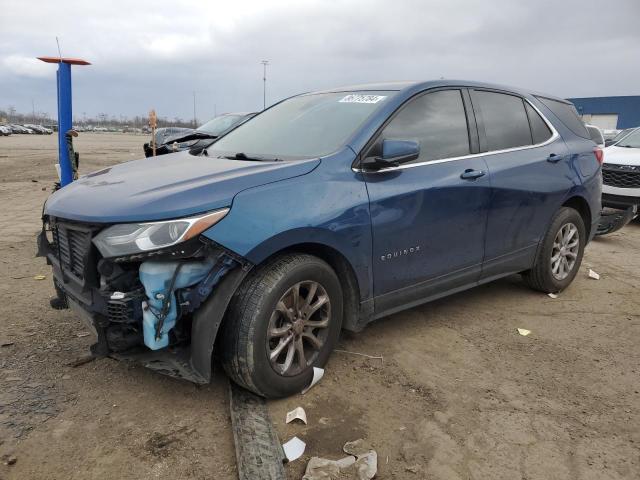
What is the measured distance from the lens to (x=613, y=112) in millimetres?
59312

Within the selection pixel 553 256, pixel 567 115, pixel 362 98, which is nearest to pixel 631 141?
pixel 567 115

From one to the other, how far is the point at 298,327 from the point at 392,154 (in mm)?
1161

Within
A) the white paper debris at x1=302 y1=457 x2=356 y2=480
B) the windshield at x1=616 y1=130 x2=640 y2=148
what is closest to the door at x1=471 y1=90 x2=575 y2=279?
the white paper debris at x1=302 y1=457 x2=356 y2=480

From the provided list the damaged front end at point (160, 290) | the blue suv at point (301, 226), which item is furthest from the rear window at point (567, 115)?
the damaged front end at point (160, 290)

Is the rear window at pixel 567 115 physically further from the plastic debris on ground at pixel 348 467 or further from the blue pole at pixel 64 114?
the blue pole at pixel 64 114

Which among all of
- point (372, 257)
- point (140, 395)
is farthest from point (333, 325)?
point (140, 395)

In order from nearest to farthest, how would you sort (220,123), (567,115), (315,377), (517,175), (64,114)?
(315,377) → (517,175) → (567,115) → (64,114) → (220,123)

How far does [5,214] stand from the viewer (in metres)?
8.65

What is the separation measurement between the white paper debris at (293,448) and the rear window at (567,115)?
382cm

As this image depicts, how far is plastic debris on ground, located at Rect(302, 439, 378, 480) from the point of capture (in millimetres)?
2428

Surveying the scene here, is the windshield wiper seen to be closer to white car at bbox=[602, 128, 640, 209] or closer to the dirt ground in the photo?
the dirt ground

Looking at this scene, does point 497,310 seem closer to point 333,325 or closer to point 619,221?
point 333,325

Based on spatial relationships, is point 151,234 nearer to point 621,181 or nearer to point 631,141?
point 621,181

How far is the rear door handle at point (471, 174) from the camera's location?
3824 mm
